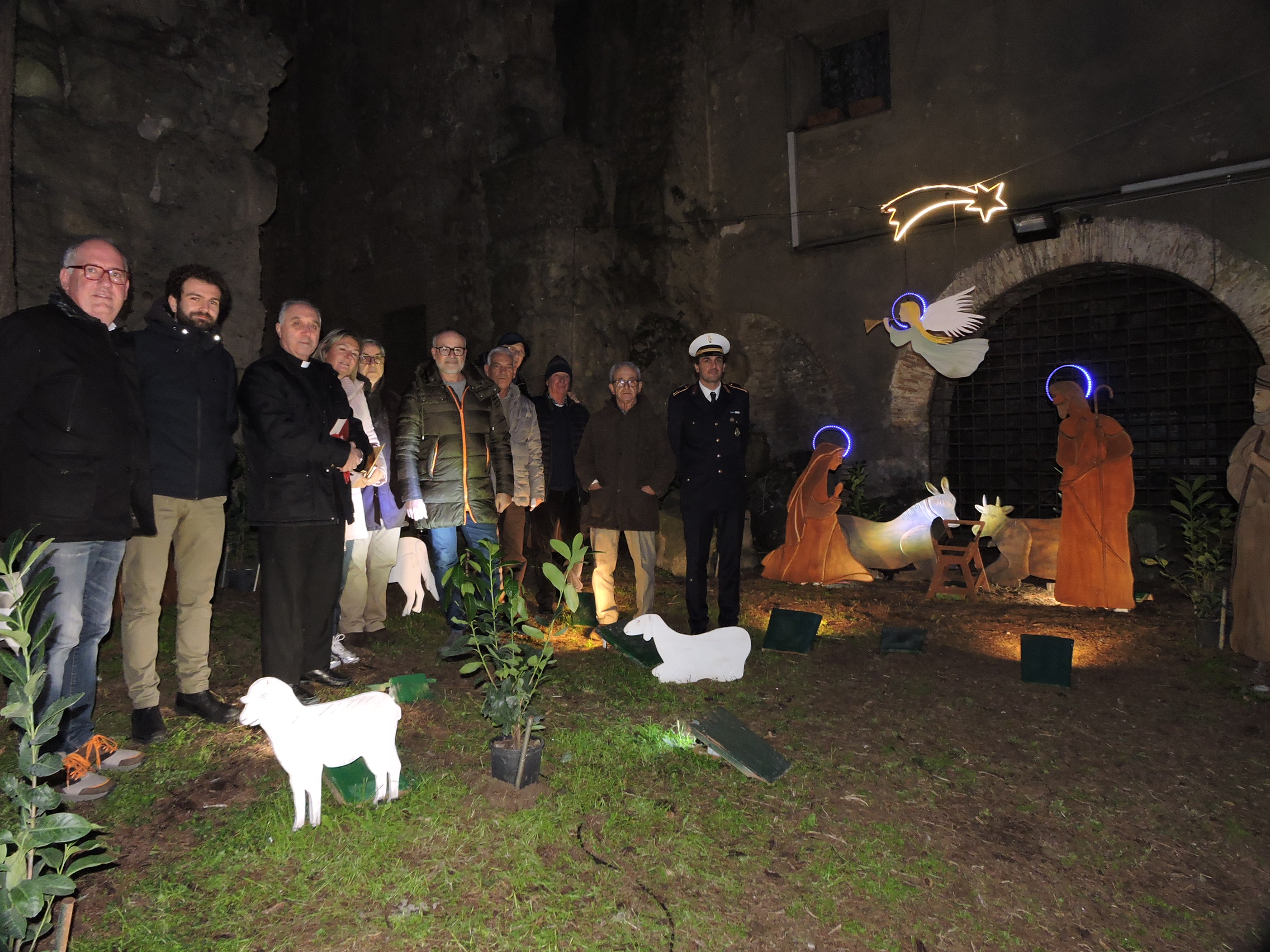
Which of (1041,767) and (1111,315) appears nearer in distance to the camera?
(1041,767)

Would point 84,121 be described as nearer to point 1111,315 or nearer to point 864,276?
point 864,276

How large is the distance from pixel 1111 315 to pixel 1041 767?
7.07m

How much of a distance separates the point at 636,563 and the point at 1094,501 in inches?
163

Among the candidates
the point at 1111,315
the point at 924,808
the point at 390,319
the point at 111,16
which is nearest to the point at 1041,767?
the point at 924,808

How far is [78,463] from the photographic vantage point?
10.1 ft

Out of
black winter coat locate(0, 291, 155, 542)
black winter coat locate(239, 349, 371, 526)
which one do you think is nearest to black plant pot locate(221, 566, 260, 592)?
black winter coat locate(239, 349, 371, 526)

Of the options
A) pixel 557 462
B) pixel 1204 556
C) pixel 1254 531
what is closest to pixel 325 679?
pixel 557 462

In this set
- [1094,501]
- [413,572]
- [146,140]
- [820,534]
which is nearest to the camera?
[413,572]

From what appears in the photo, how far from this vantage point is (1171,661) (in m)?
5.47

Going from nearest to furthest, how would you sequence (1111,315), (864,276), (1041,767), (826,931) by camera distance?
(826,931) < (1041,767) < (1111,315) < (864,276)

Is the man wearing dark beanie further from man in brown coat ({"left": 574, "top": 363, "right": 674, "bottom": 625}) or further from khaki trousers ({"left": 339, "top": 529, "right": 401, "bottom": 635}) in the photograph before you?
khaki trousers ({"left": 339, "top": 529, "right": 401, "bottom": 635})

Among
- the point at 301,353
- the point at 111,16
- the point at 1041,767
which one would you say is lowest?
the point at 1041,767

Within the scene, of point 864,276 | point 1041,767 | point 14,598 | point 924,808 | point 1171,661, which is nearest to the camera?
point 14,598

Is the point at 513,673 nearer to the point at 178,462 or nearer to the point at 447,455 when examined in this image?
the point at 178,462
